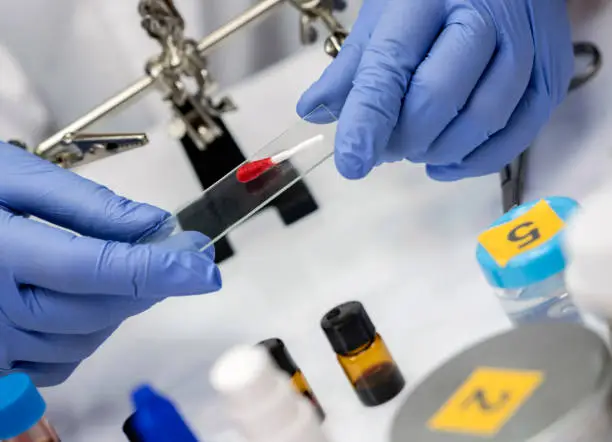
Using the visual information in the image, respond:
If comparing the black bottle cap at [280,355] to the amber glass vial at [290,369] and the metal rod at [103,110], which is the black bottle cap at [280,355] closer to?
the amber glass vial at [290,369]

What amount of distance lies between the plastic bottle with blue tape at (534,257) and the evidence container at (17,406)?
0.96 ft

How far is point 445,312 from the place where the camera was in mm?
592

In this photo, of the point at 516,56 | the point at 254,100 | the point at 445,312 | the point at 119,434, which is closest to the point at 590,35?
the point at 516,56

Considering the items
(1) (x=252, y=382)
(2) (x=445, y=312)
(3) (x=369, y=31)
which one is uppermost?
(3) (x=369, y=31)

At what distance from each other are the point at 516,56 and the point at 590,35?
14cm

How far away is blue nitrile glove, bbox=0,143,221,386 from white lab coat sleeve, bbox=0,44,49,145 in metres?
0.22

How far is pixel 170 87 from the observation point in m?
0.74

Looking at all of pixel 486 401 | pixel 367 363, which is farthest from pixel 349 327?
pixel 486 401

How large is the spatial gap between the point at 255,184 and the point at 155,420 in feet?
0.61

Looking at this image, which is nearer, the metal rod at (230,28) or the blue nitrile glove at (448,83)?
the blue nitrile glove at (448,83)

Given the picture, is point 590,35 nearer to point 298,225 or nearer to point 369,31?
point 369,31

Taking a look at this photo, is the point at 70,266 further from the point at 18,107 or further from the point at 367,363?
the point at 18,107

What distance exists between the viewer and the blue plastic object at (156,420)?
0.45 m

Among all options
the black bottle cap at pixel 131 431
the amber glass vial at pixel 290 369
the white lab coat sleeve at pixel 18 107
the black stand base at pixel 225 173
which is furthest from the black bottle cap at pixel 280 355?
the white lab coat sleeve at pixel 18 107
